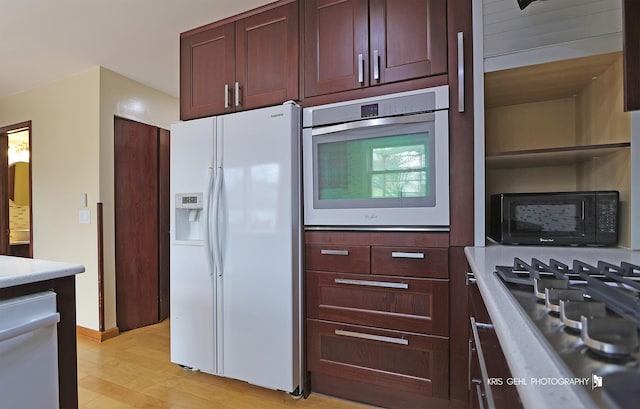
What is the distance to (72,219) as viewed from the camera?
299 cm

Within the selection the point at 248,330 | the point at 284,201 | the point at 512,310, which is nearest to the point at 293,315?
the point at 248,330

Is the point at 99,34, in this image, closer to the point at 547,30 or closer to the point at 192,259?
the point at 192,259

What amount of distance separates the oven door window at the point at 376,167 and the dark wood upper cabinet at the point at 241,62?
443 millimetres

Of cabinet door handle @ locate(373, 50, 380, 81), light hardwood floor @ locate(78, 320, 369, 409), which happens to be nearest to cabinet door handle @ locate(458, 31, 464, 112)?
cabinet door handle @ locate(373, 50, 380, 81)

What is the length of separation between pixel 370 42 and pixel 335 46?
0.20 metres

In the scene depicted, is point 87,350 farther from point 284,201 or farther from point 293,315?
point 284,201

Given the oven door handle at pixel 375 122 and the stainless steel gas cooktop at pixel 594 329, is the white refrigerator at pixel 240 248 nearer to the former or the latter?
the oven door handle at pixel 375 122

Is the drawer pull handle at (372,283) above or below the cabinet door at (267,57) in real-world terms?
below

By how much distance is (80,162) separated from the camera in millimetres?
2941

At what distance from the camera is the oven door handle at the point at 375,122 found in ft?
5.21

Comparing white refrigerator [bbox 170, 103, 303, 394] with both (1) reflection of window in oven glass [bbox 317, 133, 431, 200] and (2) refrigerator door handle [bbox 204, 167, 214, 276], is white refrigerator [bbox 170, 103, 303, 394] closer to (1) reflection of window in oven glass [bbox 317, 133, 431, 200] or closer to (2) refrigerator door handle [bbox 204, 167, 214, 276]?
(2) refrigerator door handle [bbox 204, 167, 214, 276]

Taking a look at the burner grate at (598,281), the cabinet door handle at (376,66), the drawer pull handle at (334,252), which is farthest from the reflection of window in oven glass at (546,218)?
the cabinet door handle at (376,66)

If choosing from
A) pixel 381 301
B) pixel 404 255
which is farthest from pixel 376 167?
pixel 381 301

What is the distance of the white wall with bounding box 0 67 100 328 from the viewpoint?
9.43 ft
